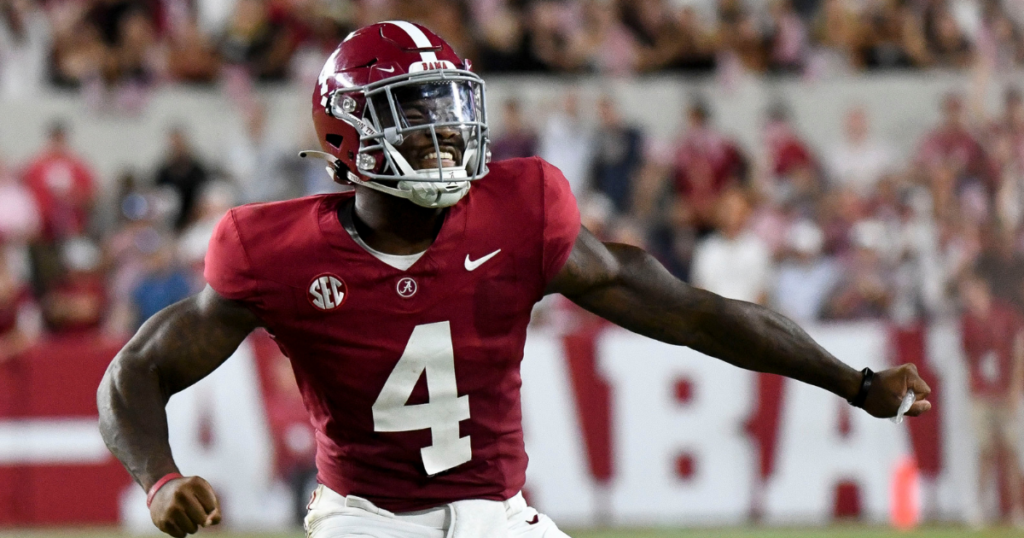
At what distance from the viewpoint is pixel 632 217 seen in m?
11.1

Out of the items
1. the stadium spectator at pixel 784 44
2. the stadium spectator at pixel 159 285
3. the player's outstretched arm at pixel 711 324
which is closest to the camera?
the player's outstretched arm at pixel 711 324

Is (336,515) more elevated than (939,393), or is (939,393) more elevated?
(336,515)

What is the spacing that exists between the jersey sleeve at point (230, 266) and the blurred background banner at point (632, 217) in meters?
5.77

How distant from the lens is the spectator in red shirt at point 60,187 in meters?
11.3

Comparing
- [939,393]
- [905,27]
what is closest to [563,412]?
[939,393]

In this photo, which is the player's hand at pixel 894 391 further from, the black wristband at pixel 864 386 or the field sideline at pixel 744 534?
the field sideline at pixel 744 534

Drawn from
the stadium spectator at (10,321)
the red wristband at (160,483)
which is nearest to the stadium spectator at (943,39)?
the stadium spectator at (10,321)

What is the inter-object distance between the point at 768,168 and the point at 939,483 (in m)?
3.25

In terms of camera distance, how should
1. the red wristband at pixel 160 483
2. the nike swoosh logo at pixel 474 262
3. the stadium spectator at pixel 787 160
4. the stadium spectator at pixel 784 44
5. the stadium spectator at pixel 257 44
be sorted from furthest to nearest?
the stadium spectator at pixel 784 44
the stadium spectator at pixel 257 44
the stadium spectator at pixel 787 160
the nike swoosh logo at pixel 474 262
the red wristband at pixel 160 483

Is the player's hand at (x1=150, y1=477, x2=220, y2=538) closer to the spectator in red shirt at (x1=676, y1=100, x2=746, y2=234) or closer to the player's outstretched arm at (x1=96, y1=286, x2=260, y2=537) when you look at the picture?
the player's outstretched arm at (x1=96, y1=286, x2=260, y2=537)

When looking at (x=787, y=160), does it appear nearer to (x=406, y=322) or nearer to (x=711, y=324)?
(x=711, y=324)

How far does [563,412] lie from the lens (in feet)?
30.6

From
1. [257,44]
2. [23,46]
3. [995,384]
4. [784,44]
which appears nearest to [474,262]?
[995,384]

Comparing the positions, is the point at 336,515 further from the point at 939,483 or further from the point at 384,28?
the point at 939,483
